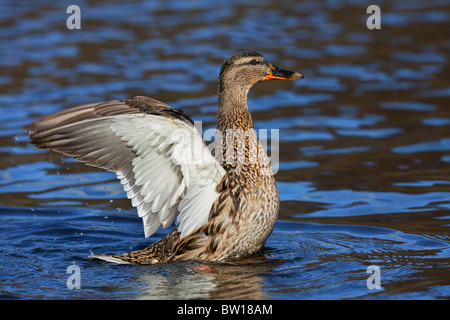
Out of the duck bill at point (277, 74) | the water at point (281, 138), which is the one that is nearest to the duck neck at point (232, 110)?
the duck bill at point (277, 74)

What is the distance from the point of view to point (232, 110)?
7039 millimetres

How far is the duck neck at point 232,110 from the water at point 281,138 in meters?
1.22

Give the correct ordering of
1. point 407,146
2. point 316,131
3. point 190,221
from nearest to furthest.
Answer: point 190,221 < point 407,146 < point 316,131

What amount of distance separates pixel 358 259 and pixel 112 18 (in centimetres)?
1109

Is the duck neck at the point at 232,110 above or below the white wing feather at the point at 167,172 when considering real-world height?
above

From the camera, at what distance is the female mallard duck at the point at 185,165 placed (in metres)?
6.00

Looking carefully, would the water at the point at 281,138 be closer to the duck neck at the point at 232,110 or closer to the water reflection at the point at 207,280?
the water reflection at the point at 207,280

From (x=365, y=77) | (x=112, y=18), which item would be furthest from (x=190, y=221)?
(x=112, y=18)

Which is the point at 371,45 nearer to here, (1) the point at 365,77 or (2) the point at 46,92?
(1) the point at 365,77

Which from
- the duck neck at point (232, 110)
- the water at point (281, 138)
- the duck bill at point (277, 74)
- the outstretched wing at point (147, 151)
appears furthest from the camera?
the duck bill at point (277, 74)

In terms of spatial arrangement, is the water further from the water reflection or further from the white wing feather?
the white wing feather

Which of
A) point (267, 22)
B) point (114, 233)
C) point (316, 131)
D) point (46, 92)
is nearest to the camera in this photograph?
point (114, 233)

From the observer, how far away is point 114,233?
7852 millimetres

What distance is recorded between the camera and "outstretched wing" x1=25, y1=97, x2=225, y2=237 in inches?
233
